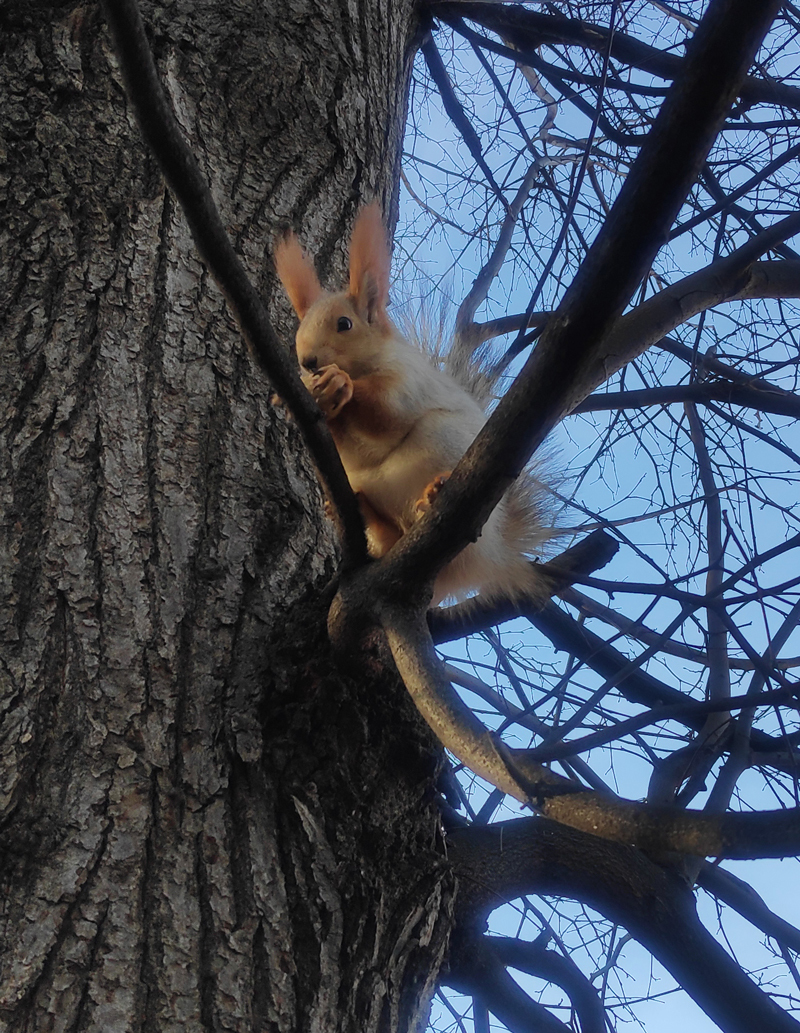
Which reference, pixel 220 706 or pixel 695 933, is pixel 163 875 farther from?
pixel 695 933

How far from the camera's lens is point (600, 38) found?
7.66ft

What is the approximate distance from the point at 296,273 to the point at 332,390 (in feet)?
0.75

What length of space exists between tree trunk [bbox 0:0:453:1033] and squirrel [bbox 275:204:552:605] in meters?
0.11

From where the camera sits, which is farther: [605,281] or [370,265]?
[370,265]

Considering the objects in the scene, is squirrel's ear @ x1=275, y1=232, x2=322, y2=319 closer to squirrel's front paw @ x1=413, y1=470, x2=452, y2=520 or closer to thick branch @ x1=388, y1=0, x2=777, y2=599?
squirrel's front paw @ x1=413, y1=470, x2=452, y2=520

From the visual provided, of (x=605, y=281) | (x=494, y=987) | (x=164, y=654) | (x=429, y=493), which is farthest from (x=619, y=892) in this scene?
(x=605, y=281)

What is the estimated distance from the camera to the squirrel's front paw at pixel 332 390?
1.63 meters

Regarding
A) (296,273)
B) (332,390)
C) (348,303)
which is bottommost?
(332,390)

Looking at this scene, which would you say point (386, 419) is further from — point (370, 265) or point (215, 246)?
point (215, 246)

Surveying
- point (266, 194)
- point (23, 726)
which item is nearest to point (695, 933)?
point (23, 726)

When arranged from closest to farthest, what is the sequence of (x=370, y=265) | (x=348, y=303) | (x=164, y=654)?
1. (x=164, y=654)
2. (x=370, y=265)
3. (x=348, y=303)

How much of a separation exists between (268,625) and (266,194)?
2.94 ft

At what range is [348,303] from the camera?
1.85 meters

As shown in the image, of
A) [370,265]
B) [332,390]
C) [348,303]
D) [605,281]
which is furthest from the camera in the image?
[348,303]
